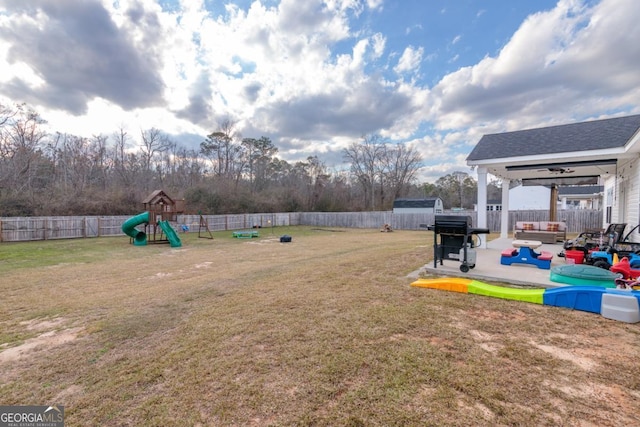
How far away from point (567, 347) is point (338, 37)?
12.0 metres

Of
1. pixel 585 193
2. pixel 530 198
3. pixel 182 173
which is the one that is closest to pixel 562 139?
pixel 585 193

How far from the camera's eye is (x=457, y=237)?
17.5ft

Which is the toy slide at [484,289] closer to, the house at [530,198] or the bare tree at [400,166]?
the house at [530,198]

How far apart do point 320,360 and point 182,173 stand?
31310 mm

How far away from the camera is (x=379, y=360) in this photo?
236 centimetres

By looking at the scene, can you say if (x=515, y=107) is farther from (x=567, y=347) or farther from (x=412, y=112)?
(x=567, y=347)

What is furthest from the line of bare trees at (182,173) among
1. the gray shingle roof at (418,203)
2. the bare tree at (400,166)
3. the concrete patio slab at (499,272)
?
the concrete patio slab at (499,272)

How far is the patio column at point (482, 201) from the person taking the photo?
27.0 ft

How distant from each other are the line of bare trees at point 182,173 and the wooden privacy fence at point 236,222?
2154 millimetres

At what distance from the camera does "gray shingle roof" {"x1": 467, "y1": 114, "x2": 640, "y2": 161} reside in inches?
287

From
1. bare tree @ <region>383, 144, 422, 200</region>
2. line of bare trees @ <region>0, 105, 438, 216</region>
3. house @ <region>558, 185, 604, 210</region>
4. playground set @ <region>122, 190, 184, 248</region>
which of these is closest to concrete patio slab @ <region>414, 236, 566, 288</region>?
playground set @ <region>122, 190, 184, 248</region>

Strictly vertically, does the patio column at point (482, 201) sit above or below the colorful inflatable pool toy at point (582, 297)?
above

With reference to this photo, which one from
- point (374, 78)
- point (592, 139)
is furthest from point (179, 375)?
point (374, 78)

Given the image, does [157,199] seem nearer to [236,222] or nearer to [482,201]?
[236,222]
